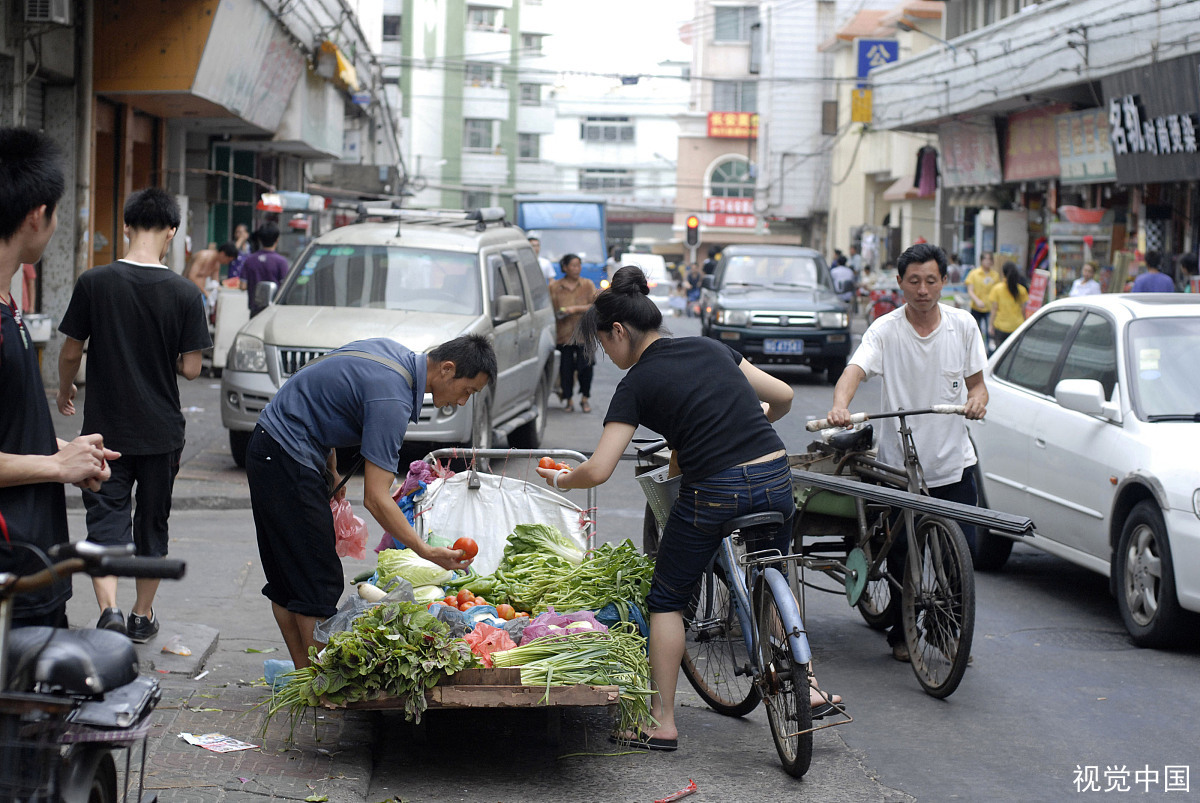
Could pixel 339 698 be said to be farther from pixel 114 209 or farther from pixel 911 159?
pixel 911 159

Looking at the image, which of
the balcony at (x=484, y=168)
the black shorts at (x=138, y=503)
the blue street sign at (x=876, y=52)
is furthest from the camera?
the balcony at (x=484, y=168)

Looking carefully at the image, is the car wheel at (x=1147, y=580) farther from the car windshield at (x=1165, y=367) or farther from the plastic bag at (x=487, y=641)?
the plastic bag at (x=487, y=641)

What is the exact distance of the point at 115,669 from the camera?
2945 mm

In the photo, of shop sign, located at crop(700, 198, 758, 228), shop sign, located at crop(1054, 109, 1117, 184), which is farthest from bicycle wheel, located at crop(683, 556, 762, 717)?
shop sign, located at crop(700, 198, 758, 228)

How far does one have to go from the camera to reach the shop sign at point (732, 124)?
2694 inches

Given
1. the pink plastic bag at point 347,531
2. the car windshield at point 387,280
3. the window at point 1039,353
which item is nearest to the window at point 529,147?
the car windshield at point 387,280

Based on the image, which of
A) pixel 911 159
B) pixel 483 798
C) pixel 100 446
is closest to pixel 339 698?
pixel 483 798

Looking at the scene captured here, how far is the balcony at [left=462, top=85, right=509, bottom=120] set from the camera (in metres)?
69.8

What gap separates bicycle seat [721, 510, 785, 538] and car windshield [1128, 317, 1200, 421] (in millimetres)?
2903

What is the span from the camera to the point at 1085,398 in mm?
6883

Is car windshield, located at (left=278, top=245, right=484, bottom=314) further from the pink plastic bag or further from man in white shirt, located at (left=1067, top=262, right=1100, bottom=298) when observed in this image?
man in white shirt, located at (left=1067, top=262, right=1100, bottom=298)

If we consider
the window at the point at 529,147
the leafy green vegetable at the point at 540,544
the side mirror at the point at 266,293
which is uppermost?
the window at the point at 529,147

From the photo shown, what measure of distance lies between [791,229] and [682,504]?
61.7 meters

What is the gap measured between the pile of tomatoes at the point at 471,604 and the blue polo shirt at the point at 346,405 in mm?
794
